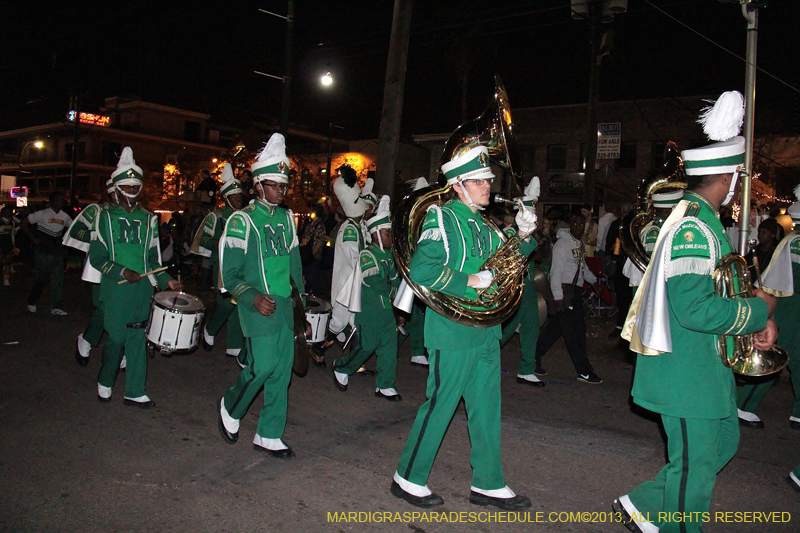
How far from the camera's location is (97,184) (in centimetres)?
6325

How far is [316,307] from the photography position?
723 cm

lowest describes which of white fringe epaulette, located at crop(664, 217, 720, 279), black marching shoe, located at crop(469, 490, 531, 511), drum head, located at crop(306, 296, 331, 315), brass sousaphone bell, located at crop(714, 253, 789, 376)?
black marching shoe, located at crop(469, 490, 531, 511)

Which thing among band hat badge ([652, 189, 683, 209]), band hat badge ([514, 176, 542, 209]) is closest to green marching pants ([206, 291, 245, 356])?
band hat badge ([514, 176, 542, 209])

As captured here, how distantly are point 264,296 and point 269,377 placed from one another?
25.6 inches

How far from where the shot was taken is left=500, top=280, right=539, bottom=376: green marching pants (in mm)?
7398

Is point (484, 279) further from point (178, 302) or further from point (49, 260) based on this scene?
point (49, 260)

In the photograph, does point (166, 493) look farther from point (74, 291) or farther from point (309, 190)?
point (309, 190)

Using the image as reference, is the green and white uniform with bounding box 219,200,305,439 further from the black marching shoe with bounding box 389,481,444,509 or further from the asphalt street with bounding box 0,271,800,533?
the black marching shoe with bounding box 389,481,444,509

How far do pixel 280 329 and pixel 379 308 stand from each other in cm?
194

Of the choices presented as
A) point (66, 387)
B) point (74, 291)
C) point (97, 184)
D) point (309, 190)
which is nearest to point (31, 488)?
point (66, 387)

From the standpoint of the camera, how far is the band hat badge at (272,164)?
502 centimetres

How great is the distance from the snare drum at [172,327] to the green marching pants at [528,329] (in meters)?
3.46

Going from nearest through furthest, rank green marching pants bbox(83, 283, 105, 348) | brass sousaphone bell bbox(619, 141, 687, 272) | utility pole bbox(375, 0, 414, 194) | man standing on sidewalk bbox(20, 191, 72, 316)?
brass sousaphone bell bbox(619, 141, 687, 272)
green marching pants bbox(83, 283, 105, 348)
utility pole bbox(375, 0, 414, 194)
man standing on sidewalk bbox(20, 191, 72, 316)

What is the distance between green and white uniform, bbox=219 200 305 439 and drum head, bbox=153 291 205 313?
3.99ft
